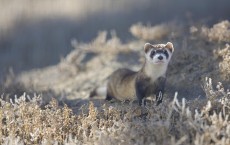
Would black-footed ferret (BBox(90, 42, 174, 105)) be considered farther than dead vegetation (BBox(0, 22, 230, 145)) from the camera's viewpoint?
Yes

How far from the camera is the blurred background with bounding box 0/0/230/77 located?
35.8 feet

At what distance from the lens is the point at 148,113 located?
197 inches

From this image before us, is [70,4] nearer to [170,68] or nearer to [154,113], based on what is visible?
[170,68]

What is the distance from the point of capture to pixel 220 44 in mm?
6902

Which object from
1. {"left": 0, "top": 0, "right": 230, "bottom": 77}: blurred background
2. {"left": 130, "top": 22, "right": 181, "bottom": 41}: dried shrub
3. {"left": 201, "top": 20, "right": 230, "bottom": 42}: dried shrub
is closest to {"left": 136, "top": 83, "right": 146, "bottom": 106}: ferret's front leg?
{"left": 201, "top": 20, "right": 230, "bottom": 42}: dried shrub

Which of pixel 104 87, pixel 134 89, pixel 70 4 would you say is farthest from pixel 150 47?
pixel 70 4

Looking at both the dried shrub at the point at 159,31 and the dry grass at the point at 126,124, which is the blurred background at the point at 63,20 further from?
the dry grass at the point at 126,124

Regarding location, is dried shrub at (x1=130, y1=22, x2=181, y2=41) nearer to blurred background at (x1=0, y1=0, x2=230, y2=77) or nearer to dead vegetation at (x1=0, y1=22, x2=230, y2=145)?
dead vegetation at (x1=0, y1=22, x2=230, y2=145)

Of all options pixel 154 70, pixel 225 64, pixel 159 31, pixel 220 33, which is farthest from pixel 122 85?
pixel 159 31

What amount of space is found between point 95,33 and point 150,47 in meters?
5.99

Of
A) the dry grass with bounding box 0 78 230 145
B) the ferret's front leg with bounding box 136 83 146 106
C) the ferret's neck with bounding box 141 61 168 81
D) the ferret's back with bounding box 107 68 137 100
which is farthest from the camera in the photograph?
the ferret's back with bounding box 107 68 137 100

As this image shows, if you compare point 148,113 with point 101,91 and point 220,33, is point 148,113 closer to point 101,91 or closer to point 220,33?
point 101,91

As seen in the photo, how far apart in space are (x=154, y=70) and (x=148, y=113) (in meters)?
0.74

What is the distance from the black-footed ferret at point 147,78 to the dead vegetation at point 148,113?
238 millimetres
